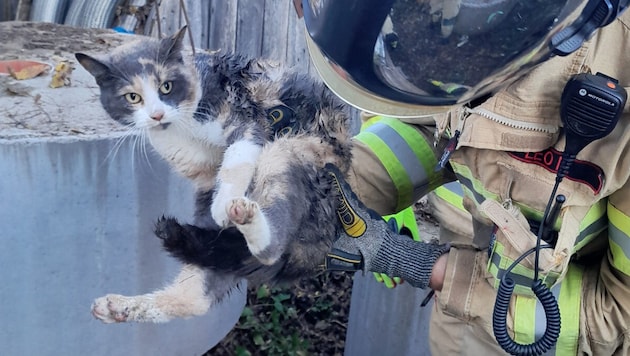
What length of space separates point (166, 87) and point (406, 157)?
754 millimetres

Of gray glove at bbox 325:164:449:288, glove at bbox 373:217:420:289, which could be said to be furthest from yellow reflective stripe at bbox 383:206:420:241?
gray glove at bbox 325:164:449:288

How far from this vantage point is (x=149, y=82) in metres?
1.34

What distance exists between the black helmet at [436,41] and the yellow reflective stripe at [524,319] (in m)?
0.53

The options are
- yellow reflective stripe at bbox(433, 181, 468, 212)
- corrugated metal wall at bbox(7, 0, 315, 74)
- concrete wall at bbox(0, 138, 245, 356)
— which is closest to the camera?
concrete wall at bbox(0, 138, 245, 356)

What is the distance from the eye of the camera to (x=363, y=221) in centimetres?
154

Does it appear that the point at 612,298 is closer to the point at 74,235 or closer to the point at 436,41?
the point at 436,41

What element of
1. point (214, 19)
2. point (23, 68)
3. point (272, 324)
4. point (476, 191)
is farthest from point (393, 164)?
point (214, 19)

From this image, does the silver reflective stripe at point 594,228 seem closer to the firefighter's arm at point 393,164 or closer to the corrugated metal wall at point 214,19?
the firefighter's arm at point 393,164

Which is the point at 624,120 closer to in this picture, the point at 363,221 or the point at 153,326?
the point at 363,221

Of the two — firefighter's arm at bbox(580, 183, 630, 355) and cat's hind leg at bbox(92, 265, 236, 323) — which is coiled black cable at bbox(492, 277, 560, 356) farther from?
cat's hind leg at bbox(92, 265, 236, 323)

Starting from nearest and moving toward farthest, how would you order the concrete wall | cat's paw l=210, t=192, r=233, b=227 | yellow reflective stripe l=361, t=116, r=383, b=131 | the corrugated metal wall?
cat's paw l=210, t=192, r=233, b=227 → the concrete wall → yellow reflective stripe l=361, t=116, r=383, b=131 → the corrugated metal wall

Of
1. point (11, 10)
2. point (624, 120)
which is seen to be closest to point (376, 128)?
point (624, 120)

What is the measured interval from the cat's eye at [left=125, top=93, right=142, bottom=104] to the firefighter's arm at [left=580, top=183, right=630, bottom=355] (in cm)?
99

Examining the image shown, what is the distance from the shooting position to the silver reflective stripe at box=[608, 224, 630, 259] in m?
1.39
